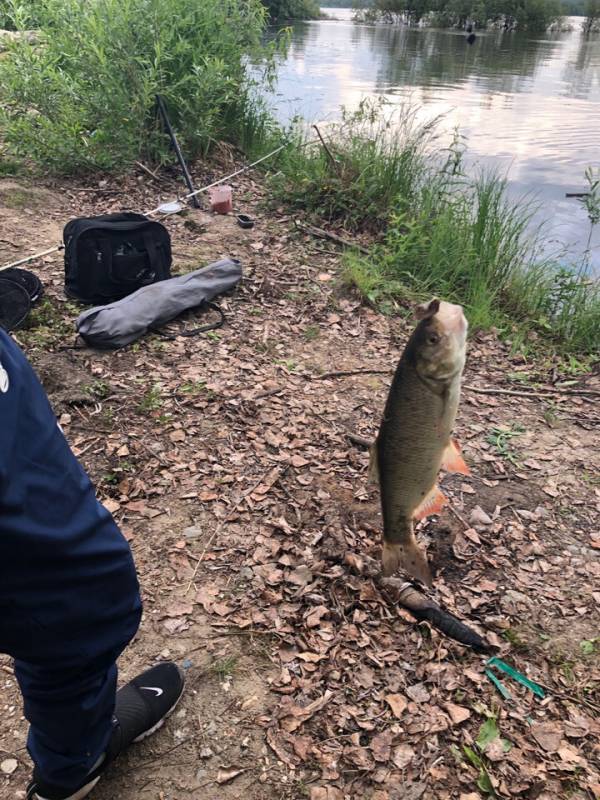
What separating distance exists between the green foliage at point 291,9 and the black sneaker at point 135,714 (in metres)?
36.9

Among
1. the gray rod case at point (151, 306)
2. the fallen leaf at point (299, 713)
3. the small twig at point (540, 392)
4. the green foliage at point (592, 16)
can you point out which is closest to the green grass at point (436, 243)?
the small twig at point (540, 392)

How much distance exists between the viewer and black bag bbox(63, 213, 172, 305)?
5.01 metres

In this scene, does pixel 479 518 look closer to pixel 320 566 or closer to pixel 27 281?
pixel 320 566

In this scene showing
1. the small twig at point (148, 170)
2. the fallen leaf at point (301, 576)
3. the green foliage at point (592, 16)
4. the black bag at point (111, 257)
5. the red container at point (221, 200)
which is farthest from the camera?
the green foliage at point (592, 16)

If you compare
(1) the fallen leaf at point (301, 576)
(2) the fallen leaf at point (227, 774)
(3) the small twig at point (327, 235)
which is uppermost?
(3) the small twig at point (327, 235)

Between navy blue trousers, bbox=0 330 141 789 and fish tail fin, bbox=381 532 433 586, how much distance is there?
1065 mm

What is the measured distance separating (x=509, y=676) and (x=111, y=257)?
4098mm

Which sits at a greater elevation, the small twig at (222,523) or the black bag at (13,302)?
the black bag at (13,302)

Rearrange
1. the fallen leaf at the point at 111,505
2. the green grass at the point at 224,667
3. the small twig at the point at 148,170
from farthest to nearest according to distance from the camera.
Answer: the small twig at the point at 148,170, the fallen leaf at the point at 111,505, the green grass at the point at 224,667

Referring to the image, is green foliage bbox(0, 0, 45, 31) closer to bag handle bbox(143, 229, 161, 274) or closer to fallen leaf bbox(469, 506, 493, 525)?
bag handle bbox(143, 229, 161, 274)

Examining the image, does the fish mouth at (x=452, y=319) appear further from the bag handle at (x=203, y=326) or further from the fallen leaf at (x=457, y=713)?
the bag handle at (x=203, y=326)

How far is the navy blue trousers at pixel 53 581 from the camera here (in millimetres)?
1458

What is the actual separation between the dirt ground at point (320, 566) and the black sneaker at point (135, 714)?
0.07 metres

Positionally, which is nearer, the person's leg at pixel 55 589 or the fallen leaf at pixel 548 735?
the person's leg at pixel 55 589
